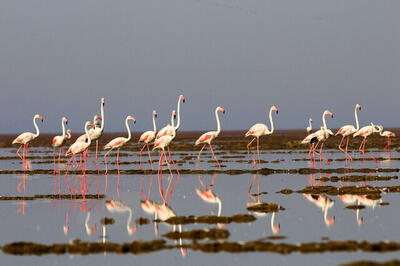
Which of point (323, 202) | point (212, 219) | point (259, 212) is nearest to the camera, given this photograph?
point (212, 219)

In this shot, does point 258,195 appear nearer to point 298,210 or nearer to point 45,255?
point 298,210

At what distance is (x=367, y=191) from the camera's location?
22.2 meters

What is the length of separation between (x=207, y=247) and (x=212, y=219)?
355 cm

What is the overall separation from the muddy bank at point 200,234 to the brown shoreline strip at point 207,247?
599 millimetres

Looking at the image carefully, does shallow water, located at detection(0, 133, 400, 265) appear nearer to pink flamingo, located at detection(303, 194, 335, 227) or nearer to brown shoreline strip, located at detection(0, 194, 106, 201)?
pink flamingo, located at detection(303, 194, 335, 227)

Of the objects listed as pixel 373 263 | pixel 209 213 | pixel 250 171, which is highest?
pixel 250 171

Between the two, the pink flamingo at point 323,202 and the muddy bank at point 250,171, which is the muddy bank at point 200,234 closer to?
the pink flamingo at point 323,202

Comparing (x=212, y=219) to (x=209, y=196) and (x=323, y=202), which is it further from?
(x=209, y=196)

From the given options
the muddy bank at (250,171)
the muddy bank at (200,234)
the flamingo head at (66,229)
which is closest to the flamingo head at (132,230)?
the muddy bank at (200,234)

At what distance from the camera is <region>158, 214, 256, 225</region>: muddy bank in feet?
55.4

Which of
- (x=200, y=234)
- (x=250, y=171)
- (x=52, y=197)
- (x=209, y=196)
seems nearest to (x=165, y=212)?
(x=209, y=196)

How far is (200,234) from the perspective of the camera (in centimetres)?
1490

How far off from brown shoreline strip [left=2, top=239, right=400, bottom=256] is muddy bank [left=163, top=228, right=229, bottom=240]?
0.60 metres

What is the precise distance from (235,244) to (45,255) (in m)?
4.33
